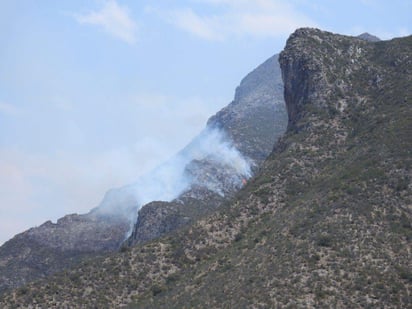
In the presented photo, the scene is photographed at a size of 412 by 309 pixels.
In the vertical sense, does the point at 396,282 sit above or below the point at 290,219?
below

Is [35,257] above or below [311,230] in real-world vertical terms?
above

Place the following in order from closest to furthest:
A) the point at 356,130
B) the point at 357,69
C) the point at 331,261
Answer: the point at 331,261 → the point at 356,130 → the point at 357,69

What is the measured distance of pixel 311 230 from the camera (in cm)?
8638

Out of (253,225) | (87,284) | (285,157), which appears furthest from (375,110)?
(87,284)

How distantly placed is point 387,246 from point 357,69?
2387 inches

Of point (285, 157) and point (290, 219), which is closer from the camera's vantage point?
point (290, 219)

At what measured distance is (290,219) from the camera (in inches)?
3688

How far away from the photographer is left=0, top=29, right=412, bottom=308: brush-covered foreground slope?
76.0m

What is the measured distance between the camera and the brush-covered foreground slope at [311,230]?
76.0 meters

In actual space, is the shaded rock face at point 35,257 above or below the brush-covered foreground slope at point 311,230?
above

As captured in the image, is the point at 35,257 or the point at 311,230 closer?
the point at 311,230

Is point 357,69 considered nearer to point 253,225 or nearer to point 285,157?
point 285,157

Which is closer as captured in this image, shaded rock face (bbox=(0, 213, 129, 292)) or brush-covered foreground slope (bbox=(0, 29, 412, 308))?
brush-covered foreground slope (bbox=(0, 29, 412, 308))

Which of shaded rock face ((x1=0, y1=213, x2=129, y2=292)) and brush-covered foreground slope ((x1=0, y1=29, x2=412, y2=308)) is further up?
shaded rock face ((x1=0, y1=213, x2=129, y2=292))
